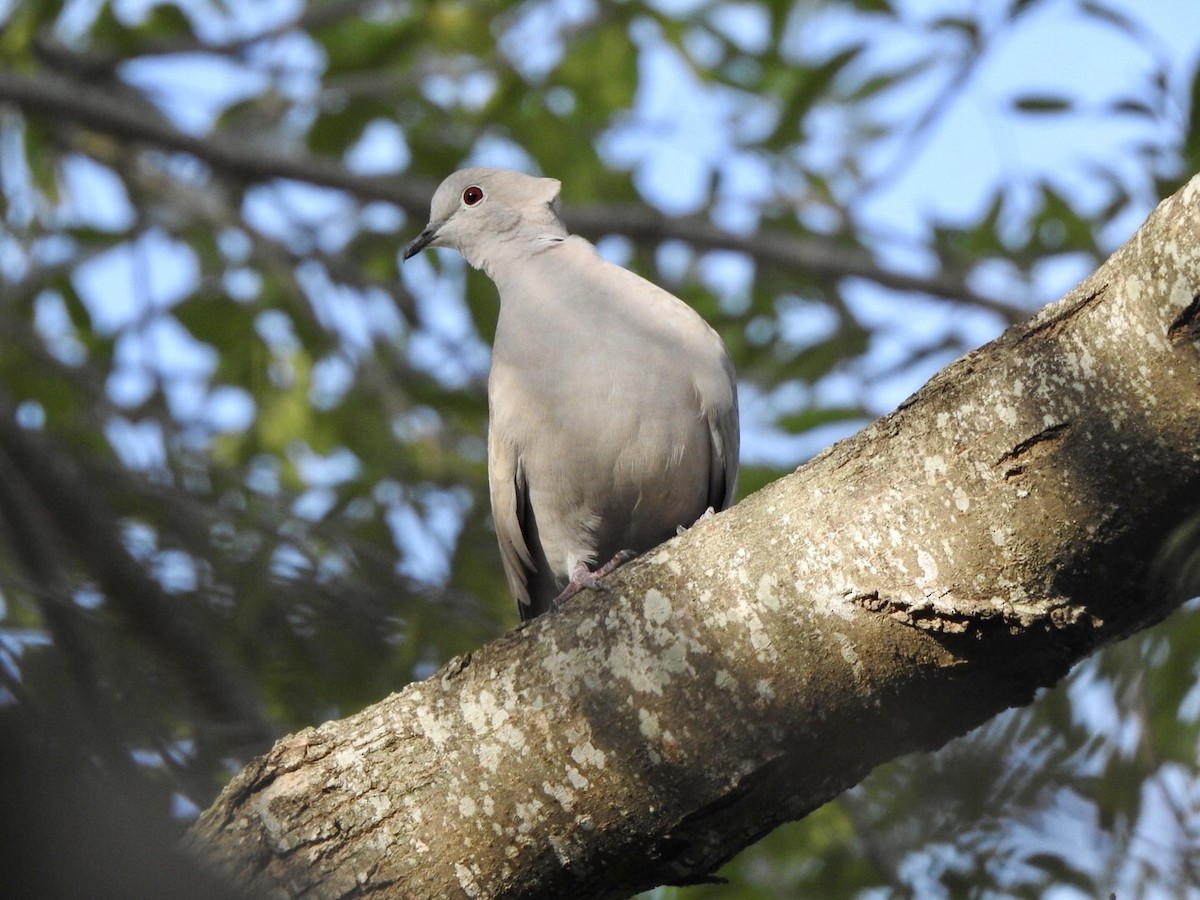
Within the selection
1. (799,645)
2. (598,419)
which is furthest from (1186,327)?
(598,419)

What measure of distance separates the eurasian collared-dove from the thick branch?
1.17m

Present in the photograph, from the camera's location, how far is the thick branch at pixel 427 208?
5.29m

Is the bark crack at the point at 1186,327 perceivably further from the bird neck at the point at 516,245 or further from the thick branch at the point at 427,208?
the thick branch at the point at 427,208

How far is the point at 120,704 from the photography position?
4.57 feet

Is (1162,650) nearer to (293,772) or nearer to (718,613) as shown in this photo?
(718,613)

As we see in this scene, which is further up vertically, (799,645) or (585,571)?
(585,571)

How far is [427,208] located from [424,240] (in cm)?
30

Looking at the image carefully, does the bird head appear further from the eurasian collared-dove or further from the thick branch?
the eurasian collared-dove

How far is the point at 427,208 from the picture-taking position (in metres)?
5.52

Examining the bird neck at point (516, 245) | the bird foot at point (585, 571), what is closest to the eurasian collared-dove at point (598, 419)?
the bird foot at point (585, 571)

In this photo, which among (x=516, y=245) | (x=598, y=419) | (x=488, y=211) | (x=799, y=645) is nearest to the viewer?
(x=799, y=645)

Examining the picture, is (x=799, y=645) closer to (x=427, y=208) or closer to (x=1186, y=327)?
(x=1186, y=327)

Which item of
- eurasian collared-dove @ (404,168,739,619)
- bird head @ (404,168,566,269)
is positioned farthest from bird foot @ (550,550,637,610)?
bird head @ (404,168,566,269)

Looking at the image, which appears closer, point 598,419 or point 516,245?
point 598,419
